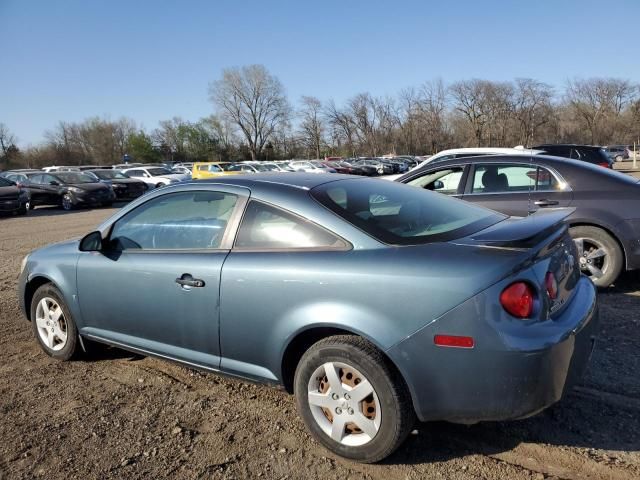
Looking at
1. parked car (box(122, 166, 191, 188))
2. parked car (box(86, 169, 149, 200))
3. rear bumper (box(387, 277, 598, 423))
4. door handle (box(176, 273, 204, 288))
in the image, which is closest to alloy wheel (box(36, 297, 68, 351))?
door handle (box(176, 273, 204, 288))

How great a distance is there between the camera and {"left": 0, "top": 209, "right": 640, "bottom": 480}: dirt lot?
2631mm

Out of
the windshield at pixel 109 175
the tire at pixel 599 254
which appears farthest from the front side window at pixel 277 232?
the windshield at pixel 109 175

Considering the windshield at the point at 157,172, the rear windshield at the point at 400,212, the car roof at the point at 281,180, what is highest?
the car roof at the point at 281,180

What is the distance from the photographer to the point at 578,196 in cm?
542

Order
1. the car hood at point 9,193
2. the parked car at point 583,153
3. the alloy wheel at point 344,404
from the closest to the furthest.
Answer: the alloy wheel at point 344,404, the parked car at point 583,153, the car hood at point 9,193

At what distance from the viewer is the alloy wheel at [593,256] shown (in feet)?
17.3

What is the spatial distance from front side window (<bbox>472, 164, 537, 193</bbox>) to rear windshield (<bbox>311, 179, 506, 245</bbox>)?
267 cm

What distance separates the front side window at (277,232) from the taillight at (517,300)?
0.83 m

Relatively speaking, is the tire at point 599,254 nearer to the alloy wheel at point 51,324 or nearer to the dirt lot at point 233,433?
the dirt lot at point 233,433

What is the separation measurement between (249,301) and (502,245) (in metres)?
1.36

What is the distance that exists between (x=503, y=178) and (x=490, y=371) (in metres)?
4.18

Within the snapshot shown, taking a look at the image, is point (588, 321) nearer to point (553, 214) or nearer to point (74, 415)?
point (553, 214)

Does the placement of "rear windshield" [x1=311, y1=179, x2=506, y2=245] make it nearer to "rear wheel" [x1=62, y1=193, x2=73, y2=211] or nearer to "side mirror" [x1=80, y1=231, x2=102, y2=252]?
"side mirror" [x1=80, y1=231, x2=102, y2=252]

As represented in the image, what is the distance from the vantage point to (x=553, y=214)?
3.23 m
